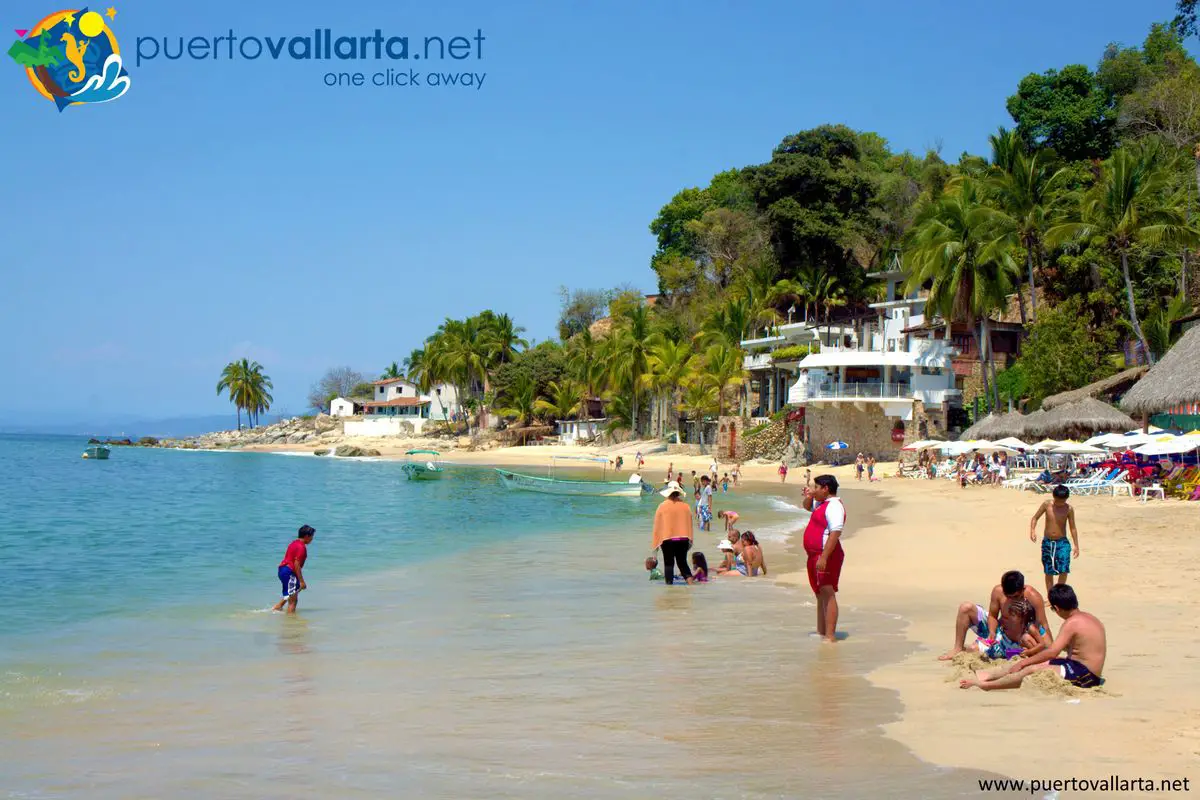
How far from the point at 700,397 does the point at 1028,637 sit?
5117 centimetres

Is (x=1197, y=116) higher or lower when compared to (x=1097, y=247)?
higher

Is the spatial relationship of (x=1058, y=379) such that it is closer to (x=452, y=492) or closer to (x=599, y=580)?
(x=452, y=492)

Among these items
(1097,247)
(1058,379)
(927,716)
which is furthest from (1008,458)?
(927,716)

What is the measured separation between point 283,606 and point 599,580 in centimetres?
487

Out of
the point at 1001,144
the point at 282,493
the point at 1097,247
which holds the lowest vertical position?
the point at 282,493

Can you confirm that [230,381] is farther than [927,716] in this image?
Yes

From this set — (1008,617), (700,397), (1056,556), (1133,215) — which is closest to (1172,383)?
(1133,215)

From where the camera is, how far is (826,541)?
9.27m

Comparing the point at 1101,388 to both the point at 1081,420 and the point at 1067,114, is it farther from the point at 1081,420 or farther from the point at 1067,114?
the point at 1067,114

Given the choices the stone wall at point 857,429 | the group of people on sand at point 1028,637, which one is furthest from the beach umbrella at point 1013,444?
the group of people on sand at point 1028,637

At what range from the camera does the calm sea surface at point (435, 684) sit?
20.0 ft

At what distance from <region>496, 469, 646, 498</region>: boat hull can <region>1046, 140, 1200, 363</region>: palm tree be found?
759 inches

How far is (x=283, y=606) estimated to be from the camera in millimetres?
13641

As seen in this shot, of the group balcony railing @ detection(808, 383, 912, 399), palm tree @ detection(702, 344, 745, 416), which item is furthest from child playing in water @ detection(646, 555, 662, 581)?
palm tree @ detection(702, 344, 745, 416)
